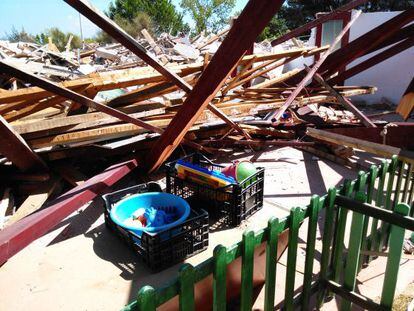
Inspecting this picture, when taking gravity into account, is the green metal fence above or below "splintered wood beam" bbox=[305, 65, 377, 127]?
below

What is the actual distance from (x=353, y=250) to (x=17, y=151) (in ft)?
10.3

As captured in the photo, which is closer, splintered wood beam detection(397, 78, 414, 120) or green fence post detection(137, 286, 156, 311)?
green fence post detection(137, 286, 156, 311)

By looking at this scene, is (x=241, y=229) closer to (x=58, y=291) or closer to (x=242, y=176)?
(x=242, y=176)

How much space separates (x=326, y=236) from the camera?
2.27m

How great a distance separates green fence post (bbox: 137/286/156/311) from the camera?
128 centimetres

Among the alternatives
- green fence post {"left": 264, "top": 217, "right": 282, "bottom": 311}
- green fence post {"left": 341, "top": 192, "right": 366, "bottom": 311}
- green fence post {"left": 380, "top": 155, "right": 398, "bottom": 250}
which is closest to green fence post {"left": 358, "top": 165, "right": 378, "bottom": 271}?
green fence post {"left": 380, "top": 155, "right": 398, "bottom": 250}

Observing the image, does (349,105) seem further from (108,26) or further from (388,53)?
(108,26)

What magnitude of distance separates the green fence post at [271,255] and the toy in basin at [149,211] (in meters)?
1.01

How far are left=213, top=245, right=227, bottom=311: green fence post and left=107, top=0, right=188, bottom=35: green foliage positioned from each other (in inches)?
1842

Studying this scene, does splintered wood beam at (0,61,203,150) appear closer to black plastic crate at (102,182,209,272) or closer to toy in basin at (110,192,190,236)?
toy in basin at (110,192,190,236)

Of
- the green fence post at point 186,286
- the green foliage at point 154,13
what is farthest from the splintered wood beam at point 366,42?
the green foliage at point 154,13

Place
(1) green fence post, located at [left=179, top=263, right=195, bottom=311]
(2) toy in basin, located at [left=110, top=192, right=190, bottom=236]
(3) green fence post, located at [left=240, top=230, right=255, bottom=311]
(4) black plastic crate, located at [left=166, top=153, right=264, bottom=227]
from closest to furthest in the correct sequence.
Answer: (1) green fence post, located at [left=179, top=263, right=195, bottom=311] → (3) green fence post, located at [left=240, top=230, right=255, bottom=311] → (2) toy in basin, located at [left=110, top=192, right=190, bottom=236] → (4) black plastic crate, located at [left=166, top=153, right=264, bottom=227]

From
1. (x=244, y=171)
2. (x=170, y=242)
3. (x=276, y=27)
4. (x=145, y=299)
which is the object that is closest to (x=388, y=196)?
(x=244, y=171)

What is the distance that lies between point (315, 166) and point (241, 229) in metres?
2.11
